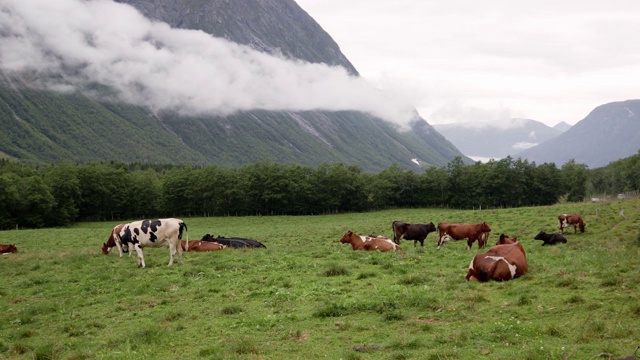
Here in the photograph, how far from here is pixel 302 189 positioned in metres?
99.0

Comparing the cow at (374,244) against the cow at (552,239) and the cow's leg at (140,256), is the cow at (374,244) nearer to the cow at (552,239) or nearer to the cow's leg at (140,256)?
the cow at (552,239)

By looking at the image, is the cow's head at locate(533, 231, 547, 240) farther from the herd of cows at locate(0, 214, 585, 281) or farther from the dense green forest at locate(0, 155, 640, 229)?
the dense green forest at locate(0, 155, 640, 229)

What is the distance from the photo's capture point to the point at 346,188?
101438 millimetres

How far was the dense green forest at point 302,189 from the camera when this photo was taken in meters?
97.2

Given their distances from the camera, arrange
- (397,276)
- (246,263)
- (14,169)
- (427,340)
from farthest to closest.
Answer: (14,169), (246,263), (397,276), (427,340)

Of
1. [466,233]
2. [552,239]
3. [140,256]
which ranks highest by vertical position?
[466,233]

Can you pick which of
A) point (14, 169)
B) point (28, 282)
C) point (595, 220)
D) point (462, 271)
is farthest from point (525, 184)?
point (14, 169)

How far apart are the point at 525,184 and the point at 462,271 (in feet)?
312

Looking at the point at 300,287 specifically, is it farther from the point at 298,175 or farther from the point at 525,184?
the point at 525,184

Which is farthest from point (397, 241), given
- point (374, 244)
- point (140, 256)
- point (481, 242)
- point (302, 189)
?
point (302, 189)

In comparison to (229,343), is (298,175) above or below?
above

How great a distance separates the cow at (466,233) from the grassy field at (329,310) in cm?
400

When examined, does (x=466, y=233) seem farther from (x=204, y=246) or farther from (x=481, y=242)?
(x=204, y=246)

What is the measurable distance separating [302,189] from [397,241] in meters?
73.5
